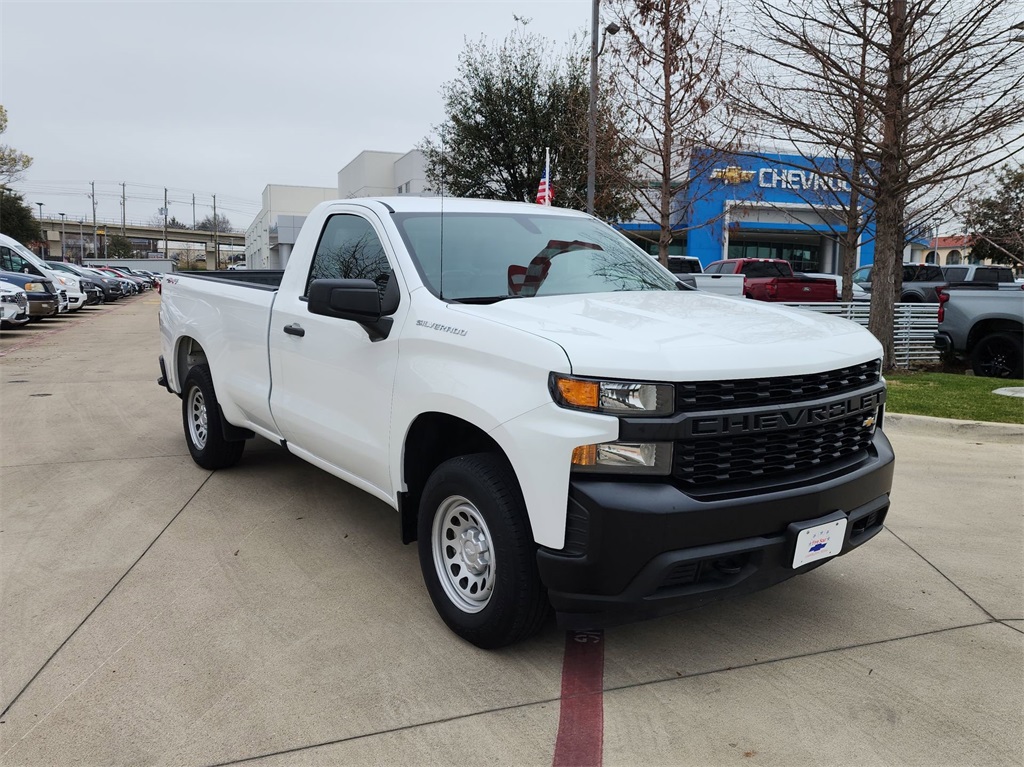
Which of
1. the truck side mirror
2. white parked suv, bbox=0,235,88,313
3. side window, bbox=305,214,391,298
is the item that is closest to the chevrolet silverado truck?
side window, bbox=305,214,391,298

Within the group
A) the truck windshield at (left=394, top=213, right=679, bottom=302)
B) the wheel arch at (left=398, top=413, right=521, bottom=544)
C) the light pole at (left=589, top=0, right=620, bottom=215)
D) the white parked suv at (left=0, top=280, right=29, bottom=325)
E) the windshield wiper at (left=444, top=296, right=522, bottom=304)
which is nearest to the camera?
the wheel arch at (left=398, top=413, right=521, bottom=544)

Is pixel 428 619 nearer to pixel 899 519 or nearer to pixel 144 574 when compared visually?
pixel 144 574

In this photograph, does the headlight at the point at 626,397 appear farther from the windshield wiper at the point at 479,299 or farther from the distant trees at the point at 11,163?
the distant trees at the point at 11,163

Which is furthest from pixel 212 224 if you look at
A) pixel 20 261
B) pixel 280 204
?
pixel 20 261

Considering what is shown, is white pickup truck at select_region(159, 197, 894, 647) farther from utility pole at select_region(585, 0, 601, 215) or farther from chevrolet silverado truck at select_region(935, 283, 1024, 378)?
utility pole at select_region(585, 0, 601, 215)

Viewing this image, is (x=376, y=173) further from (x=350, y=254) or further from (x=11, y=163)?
(x=350, y=254)

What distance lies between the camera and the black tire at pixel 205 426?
5.99 meters

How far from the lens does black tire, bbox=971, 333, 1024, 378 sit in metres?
11.6

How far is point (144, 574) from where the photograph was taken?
428 centimetres

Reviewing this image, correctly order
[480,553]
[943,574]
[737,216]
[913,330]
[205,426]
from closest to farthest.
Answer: [480,553] < [943,574] < [205,426] < [913,330] < [737,216]

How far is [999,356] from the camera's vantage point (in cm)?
1200

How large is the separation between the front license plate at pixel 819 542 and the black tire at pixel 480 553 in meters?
0.98

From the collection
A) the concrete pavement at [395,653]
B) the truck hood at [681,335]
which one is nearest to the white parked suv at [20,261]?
the concrete pavement at [395,653]

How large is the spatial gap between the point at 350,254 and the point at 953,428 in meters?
6.09
